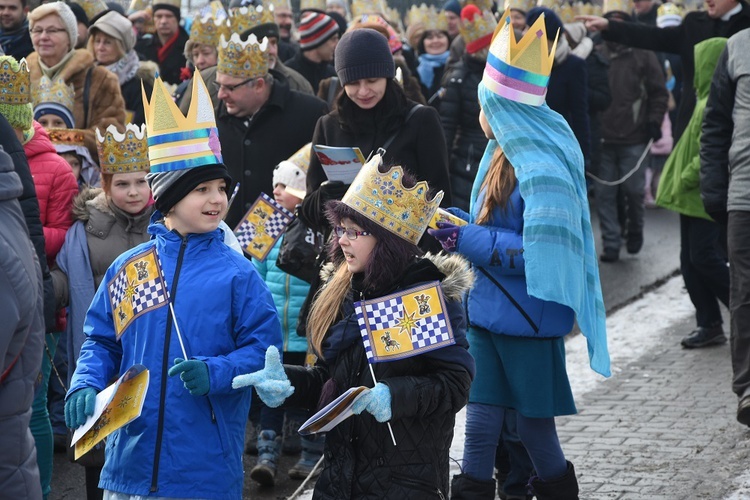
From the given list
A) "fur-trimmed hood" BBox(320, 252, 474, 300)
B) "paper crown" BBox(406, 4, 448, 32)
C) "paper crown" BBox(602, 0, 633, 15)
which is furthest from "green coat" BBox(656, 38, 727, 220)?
"paper crown" BBox(406, 4, 448, 32)

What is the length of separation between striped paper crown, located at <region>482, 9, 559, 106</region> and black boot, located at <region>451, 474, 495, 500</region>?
1.64m

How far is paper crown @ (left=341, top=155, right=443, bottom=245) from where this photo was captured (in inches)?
187

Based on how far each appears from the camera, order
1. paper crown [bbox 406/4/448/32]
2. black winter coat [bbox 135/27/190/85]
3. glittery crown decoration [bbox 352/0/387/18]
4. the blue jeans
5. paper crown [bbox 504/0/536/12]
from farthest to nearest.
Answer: glittery crown decoration [bbox 352/0/387/18] → paper crown [bbox 406/4/448/32] → the blue jeans → black winter coat [bbox 135/27/190/85] → paper crown [bbox 504/0/536/12]

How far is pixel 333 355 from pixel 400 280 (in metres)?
0.35

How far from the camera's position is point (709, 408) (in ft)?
26.2

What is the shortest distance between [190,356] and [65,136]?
365 centimetres

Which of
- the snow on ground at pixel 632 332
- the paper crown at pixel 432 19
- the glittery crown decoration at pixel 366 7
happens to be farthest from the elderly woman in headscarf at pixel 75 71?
the glittery crown decoration at pixel 366 7

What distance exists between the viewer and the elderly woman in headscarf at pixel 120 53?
10148 mm

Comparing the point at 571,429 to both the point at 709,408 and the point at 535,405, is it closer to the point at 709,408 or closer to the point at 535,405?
the point at 709,408

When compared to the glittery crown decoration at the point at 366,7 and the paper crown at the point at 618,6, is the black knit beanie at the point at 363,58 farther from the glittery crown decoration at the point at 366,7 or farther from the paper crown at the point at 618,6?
the glittery crown decoration at the point at 366,7

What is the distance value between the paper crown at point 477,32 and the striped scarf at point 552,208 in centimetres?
502

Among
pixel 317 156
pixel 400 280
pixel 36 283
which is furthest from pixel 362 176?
pixel 317 156

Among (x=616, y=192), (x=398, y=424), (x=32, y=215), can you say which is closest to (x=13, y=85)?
(x=32, y=215)

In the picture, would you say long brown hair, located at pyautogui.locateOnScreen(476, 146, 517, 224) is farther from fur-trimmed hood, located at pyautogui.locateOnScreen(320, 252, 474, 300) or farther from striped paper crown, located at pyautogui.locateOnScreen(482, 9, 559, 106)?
fur-trimmed hood, located at pyautogui.locateOnScreen(320, 252, 474, 300)
